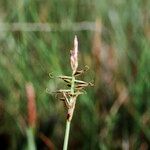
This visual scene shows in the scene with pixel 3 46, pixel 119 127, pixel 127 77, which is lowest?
pixel 119 127

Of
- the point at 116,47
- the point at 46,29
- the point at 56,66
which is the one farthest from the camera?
the point at 116,47

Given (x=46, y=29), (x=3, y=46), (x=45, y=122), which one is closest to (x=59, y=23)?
(x=46, y=29)

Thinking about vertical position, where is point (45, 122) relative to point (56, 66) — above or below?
below

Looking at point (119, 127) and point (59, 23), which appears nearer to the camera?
point (119, 127)

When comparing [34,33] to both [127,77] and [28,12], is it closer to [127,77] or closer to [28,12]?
[28,12]

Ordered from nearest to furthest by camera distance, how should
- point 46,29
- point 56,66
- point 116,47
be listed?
point 56,66 < point 46,29 < point 116,47

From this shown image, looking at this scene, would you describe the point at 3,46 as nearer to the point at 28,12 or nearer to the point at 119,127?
the point at 28,12
